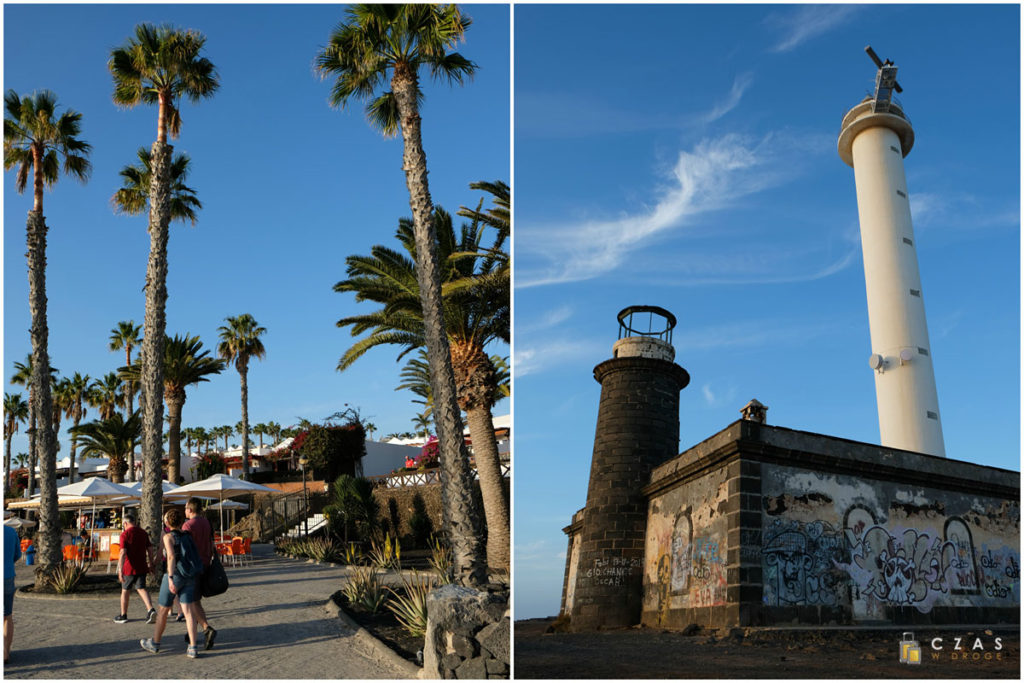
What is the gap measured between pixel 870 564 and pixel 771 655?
21.1 ft

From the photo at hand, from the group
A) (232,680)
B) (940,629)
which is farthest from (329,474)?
(232,680)

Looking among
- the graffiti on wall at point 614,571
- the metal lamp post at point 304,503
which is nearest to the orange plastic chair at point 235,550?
the metal lamp post at point 304,503

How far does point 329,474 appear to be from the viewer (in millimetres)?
42562

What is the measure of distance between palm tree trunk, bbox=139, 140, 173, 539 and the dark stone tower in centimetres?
1110

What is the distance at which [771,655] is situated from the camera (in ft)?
41.0

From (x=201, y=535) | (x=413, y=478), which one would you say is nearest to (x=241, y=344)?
(x=413, y=478)

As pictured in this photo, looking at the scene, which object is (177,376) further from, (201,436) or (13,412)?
(201,436)

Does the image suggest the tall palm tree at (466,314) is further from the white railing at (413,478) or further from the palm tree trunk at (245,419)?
the palm tree trunk at (245,419)

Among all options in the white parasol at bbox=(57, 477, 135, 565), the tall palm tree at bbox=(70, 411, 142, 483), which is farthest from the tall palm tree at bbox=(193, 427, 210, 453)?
the white parasol at bbox=(57, 477, 135, 565)

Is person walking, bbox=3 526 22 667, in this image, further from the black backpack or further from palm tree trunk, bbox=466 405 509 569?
palm tree trunk, bbox=466 405 509 569

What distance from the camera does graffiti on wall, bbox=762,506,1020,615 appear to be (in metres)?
16.7

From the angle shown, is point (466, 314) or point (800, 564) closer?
point (800, 564)

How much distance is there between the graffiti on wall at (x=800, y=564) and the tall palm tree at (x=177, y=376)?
32.3 m

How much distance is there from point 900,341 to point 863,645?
13860 mm
